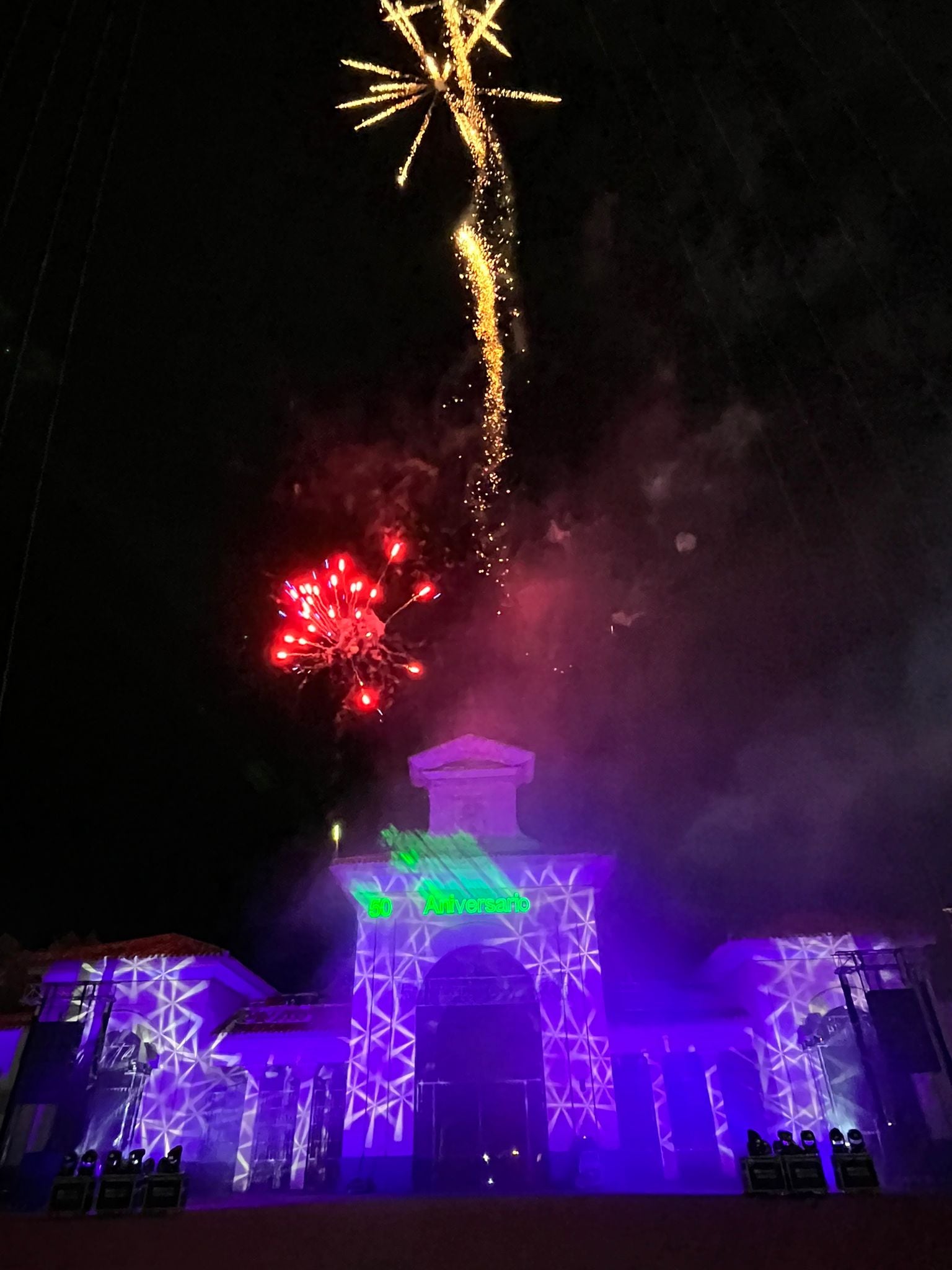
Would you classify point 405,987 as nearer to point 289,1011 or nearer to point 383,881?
point 383,881

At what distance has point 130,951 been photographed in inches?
727

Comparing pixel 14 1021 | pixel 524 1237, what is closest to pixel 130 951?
pixel 14 1021

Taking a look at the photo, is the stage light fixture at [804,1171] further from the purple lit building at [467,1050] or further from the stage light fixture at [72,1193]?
the stage light fixture at [72,1193]

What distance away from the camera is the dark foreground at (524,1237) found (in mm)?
8172

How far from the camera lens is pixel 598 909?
1898 centimetres

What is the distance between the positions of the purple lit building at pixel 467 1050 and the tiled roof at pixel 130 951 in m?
0.06

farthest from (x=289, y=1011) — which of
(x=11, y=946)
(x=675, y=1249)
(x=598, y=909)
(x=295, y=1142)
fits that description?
(x=675, y=1249)

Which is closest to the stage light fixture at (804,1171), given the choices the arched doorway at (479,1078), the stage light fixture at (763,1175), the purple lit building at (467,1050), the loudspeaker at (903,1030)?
the stage light fixture at (763,1175)

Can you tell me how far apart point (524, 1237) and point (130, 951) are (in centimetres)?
1308

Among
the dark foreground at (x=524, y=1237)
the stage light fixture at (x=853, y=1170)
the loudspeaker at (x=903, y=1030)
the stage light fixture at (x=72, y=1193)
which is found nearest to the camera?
the dark foreground at (x=524, y=1237)

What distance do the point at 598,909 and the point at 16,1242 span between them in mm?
12740

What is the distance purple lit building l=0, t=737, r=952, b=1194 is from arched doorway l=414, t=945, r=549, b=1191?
0.14 ft

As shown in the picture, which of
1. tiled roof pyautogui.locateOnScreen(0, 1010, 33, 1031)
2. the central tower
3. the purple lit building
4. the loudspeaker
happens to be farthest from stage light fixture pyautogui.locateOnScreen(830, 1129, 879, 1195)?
tiled roof pyautogui.locateOnScreen(0, 1010, 33, 1031)

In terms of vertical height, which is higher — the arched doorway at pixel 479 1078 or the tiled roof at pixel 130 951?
the tiled roof at pixel 130 951
